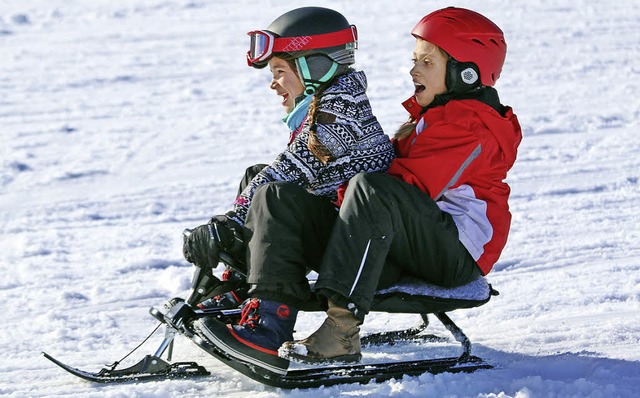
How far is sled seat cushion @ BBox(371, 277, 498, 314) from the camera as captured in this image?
355cm

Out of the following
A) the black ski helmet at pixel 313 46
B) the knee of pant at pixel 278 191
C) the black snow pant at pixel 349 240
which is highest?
the black ski helmet at pixel 313 46

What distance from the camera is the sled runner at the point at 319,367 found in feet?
11.2

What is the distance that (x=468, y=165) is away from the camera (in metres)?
3.47

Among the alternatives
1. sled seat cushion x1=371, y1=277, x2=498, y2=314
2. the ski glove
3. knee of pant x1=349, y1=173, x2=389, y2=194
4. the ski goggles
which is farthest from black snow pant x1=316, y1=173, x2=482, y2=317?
the ski goggles

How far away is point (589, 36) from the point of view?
44.8 feet

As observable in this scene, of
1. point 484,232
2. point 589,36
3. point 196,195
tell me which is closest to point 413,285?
point 484,232

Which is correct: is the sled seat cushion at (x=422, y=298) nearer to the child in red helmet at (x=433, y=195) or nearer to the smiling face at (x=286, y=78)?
the child in red helmet at (x=433, y=195)

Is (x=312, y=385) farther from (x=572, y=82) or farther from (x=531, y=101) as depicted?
(x=572, y=82)

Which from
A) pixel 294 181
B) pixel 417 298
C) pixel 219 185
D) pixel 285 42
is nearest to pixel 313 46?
pixel 285 42

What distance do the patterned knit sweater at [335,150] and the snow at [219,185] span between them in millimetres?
781

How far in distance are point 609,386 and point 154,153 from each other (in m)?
5.97

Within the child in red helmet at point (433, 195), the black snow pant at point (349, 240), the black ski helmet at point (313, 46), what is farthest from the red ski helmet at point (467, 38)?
the black snow pant at point (349, 240)

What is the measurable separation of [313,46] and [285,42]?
0.37ft

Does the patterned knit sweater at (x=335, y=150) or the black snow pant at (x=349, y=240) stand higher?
the patterned knit sweater at (x=335, y=150)
